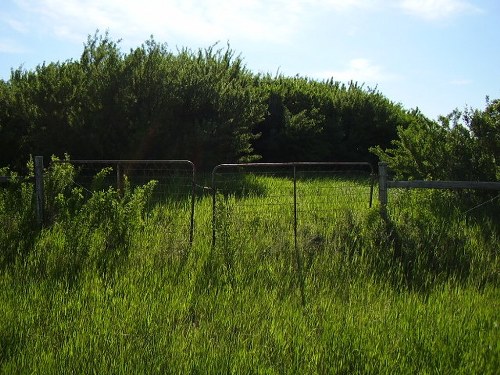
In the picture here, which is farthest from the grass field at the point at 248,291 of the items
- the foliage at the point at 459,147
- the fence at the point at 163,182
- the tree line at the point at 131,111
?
the tree line at the point at 131,111

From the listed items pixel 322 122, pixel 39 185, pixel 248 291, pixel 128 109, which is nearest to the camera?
pixel 248 291

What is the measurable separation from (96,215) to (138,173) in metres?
7.36

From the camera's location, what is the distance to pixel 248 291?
19.1 feet

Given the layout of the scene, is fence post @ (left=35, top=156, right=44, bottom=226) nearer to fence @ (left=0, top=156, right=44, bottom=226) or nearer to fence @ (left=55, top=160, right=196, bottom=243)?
fence @ (left=0, top=156, right=44, bottom=226)

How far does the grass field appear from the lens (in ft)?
14.3

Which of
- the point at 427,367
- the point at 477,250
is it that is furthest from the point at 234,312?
the point at 477,250

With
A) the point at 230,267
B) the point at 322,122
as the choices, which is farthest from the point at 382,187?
the point at 322,122

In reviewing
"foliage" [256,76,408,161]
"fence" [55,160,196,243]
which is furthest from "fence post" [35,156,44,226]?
"foliage" [256,76,408,161]

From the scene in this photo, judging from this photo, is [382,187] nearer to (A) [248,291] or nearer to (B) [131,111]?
(A) [248,291]

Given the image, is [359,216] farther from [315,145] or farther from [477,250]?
[315,145]

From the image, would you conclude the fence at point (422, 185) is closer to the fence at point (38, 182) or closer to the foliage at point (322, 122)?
the fence at point (38, 182)

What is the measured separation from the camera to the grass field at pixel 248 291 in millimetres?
4344

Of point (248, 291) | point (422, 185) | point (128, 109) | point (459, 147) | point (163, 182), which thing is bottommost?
point (248, 291)

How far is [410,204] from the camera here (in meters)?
9.72
